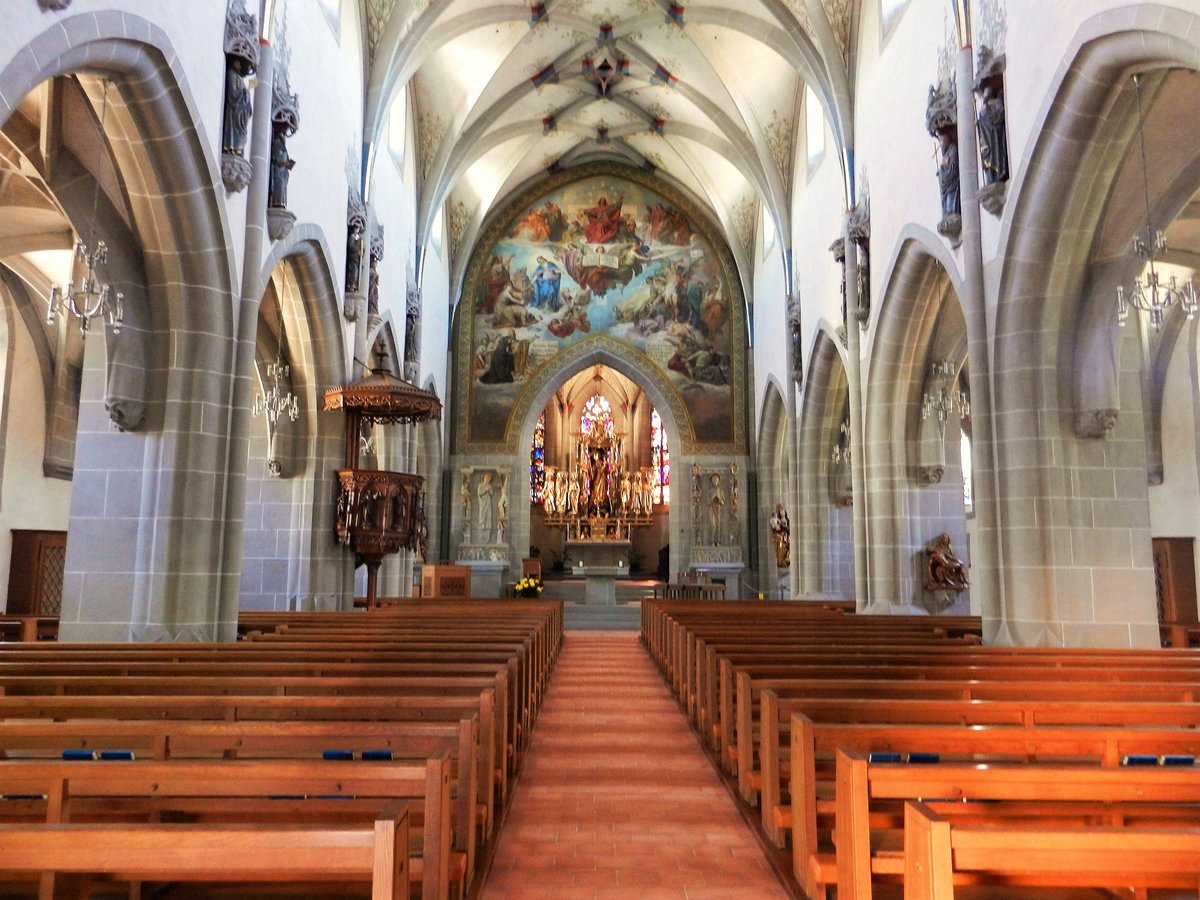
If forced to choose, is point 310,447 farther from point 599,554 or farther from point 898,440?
point 599,554

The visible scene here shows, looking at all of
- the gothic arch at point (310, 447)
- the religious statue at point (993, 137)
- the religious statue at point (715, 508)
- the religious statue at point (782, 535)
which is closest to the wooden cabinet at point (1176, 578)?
the religious statue at point (782, 535)

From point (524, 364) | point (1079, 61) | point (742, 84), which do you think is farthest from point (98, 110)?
point (524, 364)

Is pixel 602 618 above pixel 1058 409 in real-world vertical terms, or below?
below

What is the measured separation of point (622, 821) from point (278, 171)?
28.3 ft

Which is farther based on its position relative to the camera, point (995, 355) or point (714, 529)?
point (714, 529)

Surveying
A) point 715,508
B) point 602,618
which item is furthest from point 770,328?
point 602,618

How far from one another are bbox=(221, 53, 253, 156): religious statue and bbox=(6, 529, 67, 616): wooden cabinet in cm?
984

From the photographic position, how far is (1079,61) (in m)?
7.72

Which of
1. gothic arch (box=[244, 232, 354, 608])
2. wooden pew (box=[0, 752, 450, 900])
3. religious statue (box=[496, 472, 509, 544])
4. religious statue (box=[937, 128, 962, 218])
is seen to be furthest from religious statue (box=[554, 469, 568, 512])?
wooden pew (box=[0, 752, 450, 900])

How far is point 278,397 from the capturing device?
13.1 meters

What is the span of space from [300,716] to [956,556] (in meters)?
11.3

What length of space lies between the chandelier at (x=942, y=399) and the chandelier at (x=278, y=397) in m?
9.30

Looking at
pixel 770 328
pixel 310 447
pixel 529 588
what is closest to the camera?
pixel 310 447

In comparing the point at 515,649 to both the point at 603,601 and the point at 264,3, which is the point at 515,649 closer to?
the point at 264,3
